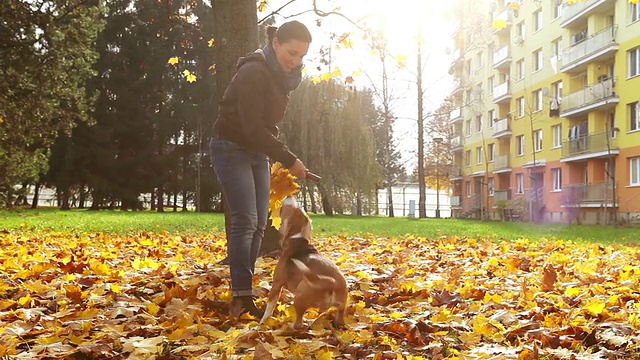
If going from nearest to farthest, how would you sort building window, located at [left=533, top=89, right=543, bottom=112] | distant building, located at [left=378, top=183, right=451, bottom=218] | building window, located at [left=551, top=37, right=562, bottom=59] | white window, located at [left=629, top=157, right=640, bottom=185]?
white window, located at [left=629, top=157, right=640, bottom=185], building window, located at [left=551, top=37, right=562, bottom=59], building window, located at [left=533, top=89, right=543, bottom=112], distant building, located at [left=378, top=183, right=451, bottom=218]

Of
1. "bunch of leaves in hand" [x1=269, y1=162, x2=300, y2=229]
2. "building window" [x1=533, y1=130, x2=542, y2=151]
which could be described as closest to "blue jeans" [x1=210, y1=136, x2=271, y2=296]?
"bunch of leaves in hand" [x1=269, y1=162, x2=300, y2=229]

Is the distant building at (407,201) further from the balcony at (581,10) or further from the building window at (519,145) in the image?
the balcony at (581,10)

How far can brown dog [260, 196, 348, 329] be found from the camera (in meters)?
3.26

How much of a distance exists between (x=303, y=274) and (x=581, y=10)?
101 ft

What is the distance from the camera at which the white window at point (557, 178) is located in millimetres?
33000

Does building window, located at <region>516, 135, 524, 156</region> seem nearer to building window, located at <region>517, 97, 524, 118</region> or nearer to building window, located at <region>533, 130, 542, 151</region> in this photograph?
building window, located at <region>517, 97, 524, 118</region>

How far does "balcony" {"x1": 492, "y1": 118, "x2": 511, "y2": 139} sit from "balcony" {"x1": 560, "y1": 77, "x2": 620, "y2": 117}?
25.9 ft

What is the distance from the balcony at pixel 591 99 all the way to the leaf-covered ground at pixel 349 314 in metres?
23.5

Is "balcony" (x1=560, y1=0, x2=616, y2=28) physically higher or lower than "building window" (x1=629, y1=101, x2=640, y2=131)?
higher

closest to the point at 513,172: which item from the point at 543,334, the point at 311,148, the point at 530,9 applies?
the point at 530,9

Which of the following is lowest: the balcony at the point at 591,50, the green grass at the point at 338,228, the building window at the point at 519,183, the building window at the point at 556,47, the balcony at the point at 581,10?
the green grass at the point at 338,228

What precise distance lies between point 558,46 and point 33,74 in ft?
93.0

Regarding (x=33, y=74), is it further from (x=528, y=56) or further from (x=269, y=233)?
(x=528, y=56)

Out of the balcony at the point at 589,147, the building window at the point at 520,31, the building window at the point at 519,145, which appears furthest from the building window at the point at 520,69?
the balcony at the point at 589,147
